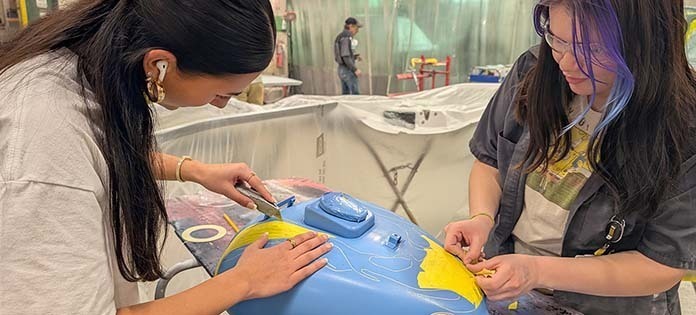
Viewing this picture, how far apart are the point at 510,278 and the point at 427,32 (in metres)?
4.18

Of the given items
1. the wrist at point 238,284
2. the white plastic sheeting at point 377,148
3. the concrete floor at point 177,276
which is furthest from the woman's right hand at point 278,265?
the white plastic sheeting at point 377,148

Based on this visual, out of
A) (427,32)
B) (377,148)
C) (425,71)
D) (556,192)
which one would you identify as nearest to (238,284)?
(556,192)

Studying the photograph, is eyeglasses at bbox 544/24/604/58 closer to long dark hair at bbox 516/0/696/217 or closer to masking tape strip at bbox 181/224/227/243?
long dark hair at bbox 516/0/696/217

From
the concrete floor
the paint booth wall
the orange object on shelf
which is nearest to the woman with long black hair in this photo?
the concrete floor

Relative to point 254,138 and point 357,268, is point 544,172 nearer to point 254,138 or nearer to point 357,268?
point 357,268

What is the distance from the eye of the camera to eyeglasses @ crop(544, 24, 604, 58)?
0.70 m

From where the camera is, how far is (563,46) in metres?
0.75

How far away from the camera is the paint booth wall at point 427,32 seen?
4523 millimetres

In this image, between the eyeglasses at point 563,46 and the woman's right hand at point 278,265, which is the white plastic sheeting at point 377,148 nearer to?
the woman's right hand at point 278,265

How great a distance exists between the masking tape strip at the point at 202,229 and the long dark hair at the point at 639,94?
689 mm

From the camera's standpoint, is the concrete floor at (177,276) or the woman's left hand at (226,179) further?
the concrete floor at (177,276)

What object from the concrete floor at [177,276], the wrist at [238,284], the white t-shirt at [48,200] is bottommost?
the concrete floor at [177,276]

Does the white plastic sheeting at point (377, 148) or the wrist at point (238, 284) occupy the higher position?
the wrist at point (238, 284)

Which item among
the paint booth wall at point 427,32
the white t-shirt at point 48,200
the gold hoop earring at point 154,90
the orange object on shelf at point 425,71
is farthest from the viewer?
the paint booth wall at point 427,32
